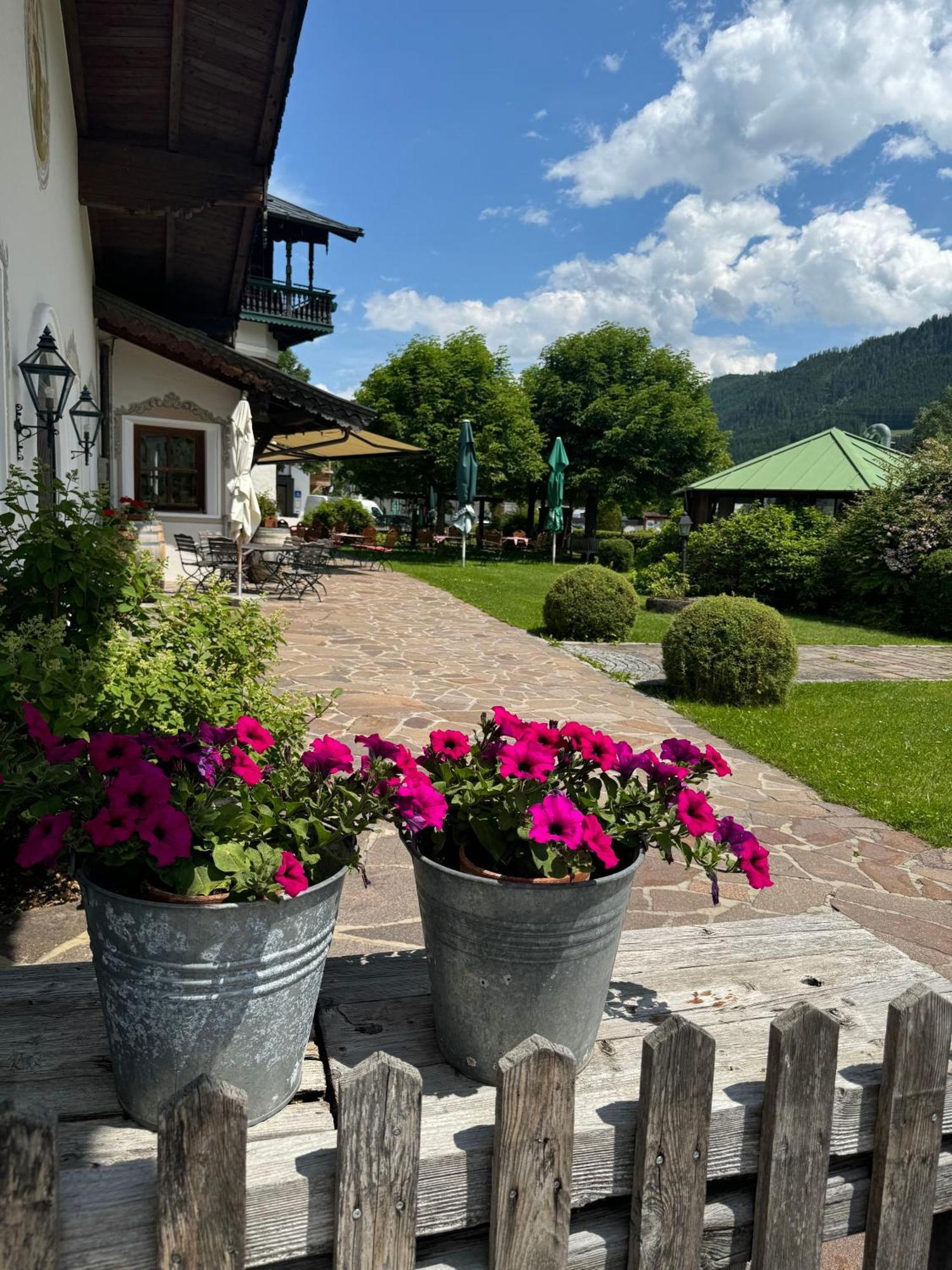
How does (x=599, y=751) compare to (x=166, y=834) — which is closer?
(x=166, y=834)

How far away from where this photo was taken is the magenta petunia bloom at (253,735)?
1679 mm

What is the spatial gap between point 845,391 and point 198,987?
503 feet

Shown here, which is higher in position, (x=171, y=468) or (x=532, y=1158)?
(x=171, y=468)

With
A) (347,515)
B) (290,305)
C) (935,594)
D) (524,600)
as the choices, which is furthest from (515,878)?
(347,515)

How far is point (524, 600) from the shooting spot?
54.5 feet

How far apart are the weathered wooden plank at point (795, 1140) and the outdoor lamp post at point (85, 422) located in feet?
25.2

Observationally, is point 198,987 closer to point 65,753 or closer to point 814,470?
point 65,753

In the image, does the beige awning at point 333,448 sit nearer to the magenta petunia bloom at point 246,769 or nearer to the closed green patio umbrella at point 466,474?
the closed green patio umbrella at point 466,474

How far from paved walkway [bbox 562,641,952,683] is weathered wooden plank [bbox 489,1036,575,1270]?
8117 mm

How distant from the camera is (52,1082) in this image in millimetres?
1518

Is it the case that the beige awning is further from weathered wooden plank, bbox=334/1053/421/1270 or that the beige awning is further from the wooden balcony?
weathered wooden plank, bbox=334/1053/421/1270

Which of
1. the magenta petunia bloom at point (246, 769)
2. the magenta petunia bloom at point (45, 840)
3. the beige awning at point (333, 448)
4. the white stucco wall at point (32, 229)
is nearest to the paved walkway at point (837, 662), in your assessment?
the white stucco wall at point (32, 229)

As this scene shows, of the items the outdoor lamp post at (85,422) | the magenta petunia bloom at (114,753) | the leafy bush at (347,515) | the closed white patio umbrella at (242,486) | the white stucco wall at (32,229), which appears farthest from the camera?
the leafy bush at (347,515)

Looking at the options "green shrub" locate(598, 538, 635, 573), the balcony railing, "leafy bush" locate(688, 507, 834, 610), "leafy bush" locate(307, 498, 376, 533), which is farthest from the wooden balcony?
"leafy bush" locate(688, 507, 834, 610)
